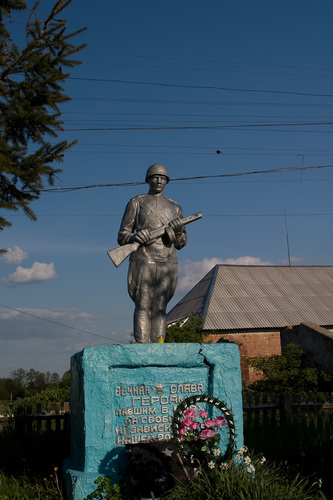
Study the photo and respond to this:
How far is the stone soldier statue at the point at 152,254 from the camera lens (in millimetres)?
5781

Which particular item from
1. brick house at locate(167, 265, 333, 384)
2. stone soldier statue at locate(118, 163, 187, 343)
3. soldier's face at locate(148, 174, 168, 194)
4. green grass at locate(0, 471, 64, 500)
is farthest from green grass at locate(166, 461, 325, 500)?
brick house at locate(167, 265, 333, 384)

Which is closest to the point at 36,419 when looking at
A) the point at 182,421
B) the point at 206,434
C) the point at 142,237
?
the point at 142,237

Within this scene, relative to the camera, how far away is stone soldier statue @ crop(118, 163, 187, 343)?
5.78m

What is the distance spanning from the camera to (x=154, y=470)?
175 inches

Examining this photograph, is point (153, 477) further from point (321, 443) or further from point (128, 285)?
point (321, 443)

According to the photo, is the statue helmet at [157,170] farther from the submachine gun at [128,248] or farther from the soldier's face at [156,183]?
the submachine gun at [128,248]

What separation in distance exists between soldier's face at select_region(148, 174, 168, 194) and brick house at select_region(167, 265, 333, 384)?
39.2ft

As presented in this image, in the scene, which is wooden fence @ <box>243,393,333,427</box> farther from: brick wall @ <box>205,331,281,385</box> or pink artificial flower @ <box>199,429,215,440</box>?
brick wall @ <box>205,331,281,385</box>

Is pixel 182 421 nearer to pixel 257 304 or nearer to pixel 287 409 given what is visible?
pixel 287 409

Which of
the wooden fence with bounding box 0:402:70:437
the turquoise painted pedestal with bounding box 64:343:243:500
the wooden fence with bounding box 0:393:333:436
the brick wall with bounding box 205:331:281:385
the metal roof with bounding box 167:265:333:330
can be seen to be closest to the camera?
the turquoise painted pedestal with bounding box 64:343:243:500

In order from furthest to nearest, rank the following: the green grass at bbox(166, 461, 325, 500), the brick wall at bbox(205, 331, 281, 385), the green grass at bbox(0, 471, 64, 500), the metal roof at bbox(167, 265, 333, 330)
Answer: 1. the metal roof at bbox(167, 265, 333, 330)
2. the brick wall at bbox(205, 331, 281, 385)
3. the green grass at bbox(0, 471, 64, 500)
4. the green grass at bbox(166, 461, 325, 500)

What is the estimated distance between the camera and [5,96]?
900 cm

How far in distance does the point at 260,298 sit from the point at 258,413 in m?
12.7

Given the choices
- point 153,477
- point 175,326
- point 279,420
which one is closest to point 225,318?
point 175,326
